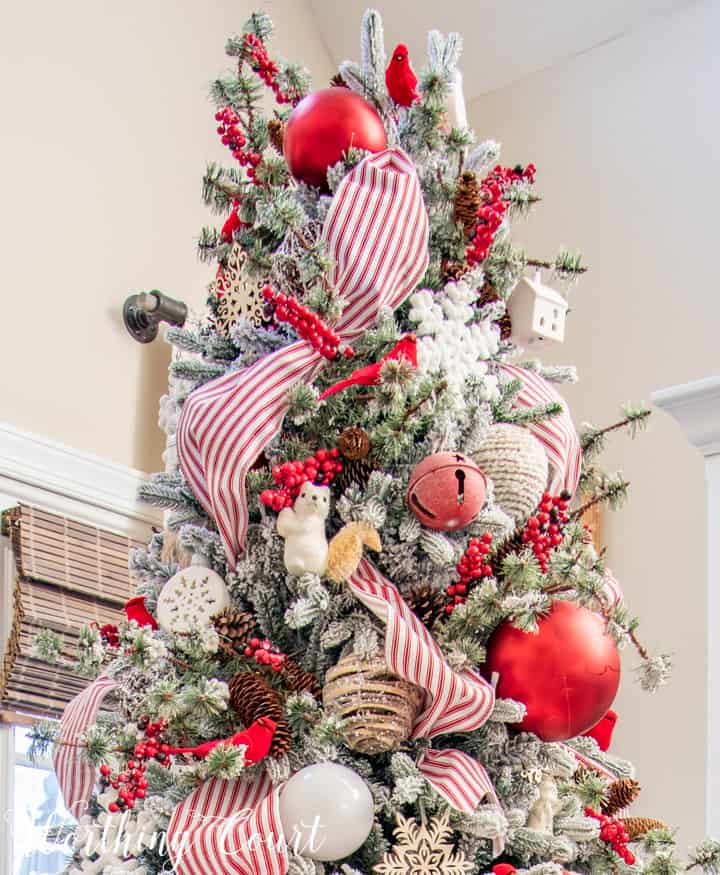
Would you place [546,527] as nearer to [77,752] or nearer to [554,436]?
→ [554,436]

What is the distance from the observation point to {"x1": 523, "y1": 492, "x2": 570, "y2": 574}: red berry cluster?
112cm

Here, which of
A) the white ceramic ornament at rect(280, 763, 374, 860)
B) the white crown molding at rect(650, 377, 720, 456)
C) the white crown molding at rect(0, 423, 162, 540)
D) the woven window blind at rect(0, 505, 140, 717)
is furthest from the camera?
the white crown molding at rect(0, 423, 162, 540)

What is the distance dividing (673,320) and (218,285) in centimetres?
110

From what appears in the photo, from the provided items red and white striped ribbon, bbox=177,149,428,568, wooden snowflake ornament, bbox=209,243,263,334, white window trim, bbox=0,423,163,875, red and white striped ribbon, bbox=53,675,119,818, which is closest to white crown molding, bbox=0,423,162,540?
white window trim, bbox=0,423,163,875

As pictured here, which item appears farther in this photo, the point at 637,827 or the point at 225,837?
the point at 637,827

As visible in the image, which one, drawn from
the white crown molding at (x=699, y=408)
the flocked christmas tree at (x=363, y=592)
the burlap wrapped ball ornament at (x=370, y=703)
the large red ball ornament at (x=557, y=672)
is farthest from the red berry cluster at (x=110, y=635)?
the white crown molding at (x=699, y=408)

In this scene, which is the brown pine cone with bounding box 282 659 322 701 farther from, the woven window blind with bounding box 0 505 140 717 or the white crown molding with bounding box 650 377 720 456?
the woven window blind with bounding box 0 505 140 717

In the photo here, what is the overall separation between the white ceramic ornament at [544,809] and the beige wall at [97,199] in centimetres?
111

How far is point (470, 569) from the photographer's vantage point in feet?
3.60

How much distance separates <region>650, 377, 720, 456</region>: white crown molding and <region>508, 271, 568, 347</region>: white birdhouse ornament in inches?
8.8

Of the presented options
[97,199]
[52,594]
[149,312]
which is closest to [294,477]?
[52,594]

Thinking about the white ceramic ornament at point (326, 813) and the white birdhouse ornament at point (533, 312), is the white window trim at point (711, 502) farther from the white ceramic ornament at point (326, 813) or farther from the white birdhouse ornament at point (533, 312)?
the white ceramic ornament at point (326, 813)

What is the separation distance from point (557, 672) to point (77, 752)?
Result: 1.60 feet

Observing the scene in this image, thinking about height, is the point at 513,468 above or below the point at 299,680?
above
